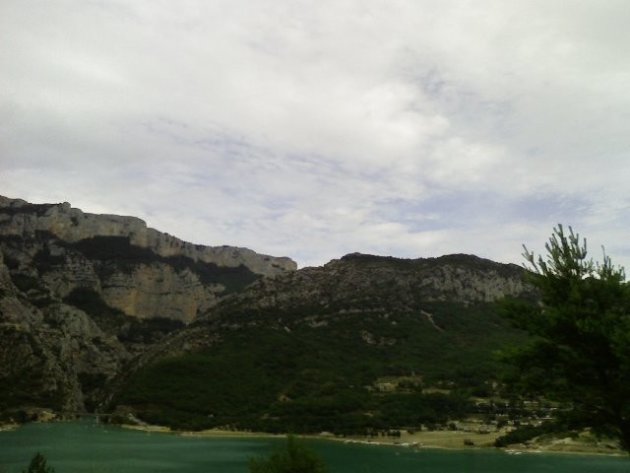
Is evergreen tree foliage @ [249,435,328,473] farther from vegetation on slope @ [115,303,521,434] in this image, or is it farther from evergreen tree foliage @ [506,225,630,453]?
vegetation on slope @ [115,303,521,434]

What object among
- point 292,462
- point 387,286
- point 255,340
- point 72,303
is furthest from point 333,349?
point 292,462

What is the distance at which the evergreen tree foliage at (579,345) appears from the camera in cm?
1106

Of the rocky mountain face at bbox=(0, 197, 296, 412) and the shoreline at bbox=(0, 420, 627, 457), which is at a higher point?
the rocky mountain face at bbox=(0, 197, 296, 412)

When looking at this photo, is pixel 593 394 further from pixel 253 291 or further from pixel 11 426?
pixel 253 291

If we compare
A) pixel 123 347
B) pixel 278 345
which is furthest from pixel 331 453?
pixel 123 347

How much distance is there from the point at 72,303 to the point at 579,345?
174 meters

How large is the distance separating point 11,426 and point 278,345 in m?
51.5

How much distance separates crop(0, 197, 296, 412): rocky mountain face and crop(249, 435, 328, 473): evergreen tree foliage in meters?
97.2

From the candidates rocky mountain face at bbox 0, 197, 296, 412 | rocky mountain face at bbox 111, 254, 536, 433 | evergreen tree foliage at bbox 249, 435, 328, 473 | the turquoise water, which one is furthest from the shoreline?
evergreen tree foliage at bbox 249, 435, 328, 473

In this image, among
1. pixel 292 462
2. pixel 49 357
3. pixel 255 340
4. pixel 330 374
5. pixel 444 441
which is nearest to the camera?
pixel 292 462

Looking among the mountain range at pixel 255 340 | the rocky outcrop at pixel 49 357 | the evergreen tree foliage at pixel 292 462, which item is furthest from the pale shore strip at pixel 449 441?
the evergreen tree foliage at pixel 292 462

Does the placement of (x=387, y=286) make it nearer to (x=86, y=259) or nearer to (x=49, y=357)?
(x=49, y=357)

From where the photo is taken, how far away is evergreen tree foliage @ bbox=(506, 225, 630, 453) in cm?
1106

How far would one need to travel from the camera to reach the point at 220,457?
205 feet
